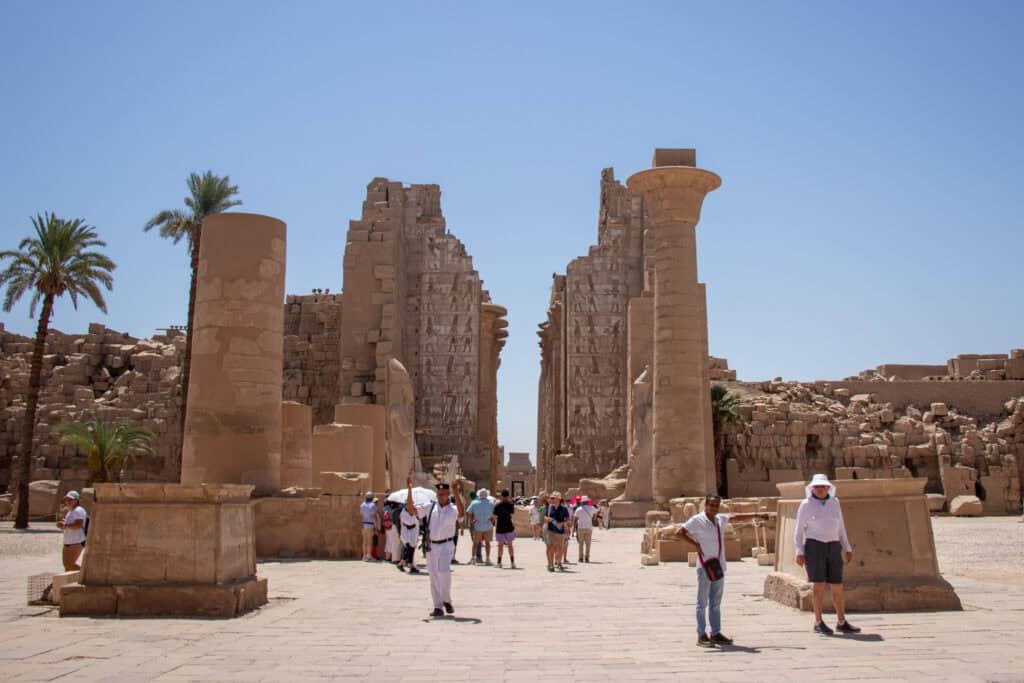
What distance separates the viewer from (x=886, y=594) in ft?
26.0

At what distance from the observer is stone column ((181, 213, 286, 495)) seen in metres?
13.8

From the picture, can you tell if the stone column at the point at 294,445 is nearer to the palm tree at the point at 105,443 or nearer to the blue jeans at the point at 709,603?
the palm tree at the point at 105,443

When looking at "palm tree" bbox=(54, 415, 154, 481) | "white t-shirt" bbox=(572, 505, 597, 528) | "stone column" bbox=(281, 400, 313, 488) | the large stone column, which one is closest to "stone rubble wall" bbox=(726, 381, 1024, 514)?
the large stone column

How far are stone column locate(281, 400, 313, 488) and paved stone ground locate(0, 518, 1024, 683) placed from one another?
255 inches

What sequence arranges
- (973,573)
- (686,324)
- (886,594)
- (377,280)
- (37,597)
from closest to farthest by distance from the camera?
1. (886,594)
2. (37,597)
3. (973,573)
4. (686,324)
5. (377,280)

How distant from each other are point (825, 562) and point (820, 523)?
0.97ft

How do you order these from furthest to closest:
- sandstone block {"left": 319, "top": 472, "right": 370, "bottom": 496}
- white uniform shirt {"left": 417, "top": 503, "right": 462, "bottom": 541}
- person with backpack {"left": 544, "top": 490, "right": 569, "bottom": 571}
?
sandstone block {"left": 319, "top": 472, "right": 370, "bottom": 496} < person with backpack {"left": 544, "top": 490, "right": 569, "bottom": 571} < white uniform shirt {"left": 417, "top": 503, "right": 462, "bottom": 541}

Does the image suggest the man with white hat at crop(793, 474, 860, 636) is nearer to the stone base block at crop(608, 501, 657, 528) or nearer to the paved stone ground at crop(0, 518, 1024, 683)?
the paved stone ground at crop(0, 518, 1024, 683)

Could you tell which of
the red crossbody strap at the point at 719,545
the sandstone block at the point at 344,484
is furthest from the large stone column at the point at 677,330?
the red crossbody strap at the point at 719,545

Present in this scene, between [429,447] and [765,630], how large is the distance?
30023 millimetres

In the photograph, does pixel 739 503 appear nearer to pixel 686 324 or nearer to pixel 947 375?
pixel 686 324

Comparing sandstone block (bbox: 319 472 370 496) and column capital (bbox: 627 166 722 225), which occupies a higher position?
column capital (bbox: 627 166 722 225)

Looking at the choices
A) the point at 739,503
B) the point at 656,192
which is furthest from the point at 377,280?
the point at 739,503

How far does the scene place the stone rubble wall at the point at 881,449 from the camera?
108ft
